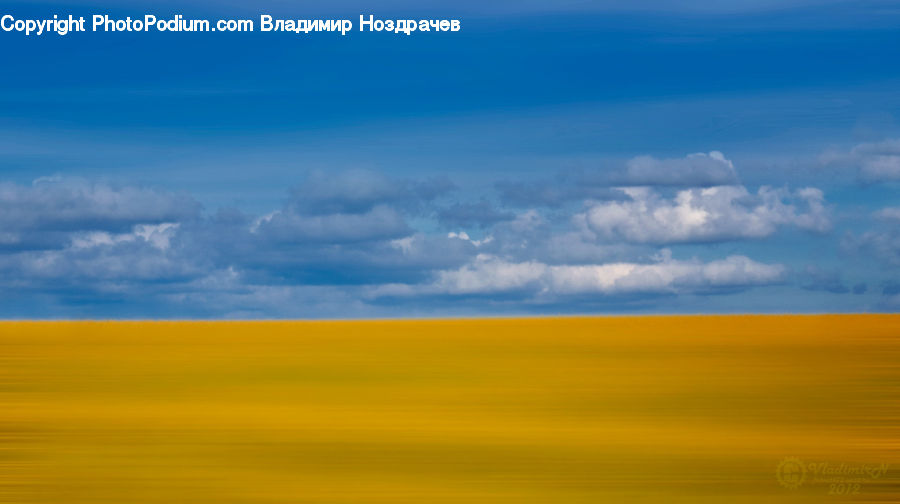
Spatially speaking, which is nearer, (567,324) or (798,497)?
(798,497)

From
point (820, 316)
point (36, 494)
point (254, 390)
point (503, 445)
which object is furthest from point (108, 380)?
point (820, 316)

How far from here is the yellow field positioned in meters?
6.78

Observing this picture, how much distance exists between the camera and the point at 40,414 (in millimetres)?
8852

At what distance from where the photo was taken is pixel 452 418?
888cm

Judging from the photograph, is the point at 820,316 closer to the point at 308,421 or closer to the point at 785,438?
the point at 785,438

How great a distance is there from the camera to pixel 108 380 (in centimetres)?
1092

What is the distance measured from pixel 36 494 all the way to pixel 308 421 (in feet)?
9.25

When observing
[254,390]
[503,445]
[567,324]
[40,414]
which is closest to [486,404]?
[503,445]

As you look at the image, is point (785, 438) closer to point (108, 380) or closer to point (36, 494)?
point (36, 494)

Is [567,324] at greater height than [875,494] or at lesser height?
greater

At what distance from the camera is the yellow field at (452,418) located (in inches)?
267

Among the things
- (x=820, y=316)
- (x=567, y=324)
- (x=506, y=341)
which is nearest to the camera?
(x=506, y=341)

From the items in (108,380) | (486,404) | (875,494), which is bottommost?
(875,494)

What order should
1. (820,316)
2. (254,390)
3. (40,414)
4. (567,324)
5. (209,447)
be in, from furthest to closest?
(820,316) < (567,324) < (254,390) < (40,414) < (209,447)
